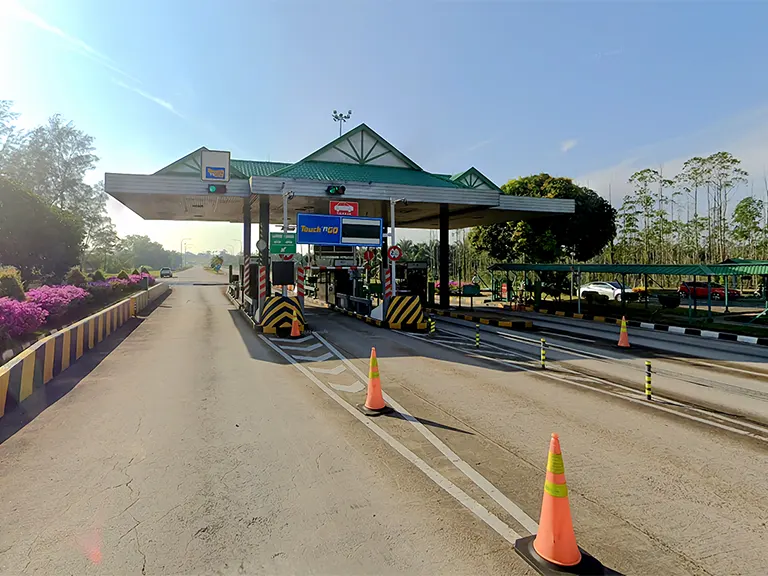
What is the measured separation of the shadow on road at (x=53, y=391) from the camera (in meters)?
6.64

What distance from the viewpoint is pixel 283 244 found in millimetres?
16891

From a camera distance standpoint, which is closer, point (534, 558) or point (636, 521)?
point (534, 558)

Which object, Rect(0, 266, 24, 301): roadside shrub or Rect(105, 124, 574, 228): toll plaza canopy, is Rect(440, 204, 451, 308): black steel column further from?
Rect(0, 266, 24, 301): roadside shrub

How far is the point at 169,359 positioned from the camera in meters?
11.5

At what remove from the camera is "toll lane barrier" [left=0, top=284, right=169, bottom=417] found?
7.23 meters

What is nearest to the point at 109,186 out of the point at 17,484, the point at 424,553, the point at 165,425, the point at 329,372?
the point at 329,372

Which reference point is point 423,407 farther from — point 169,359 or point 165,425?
point 169,359

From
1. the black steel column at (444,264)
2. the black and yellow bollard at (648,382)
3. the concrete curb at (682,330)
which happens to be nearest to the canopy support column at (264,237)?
the black steel column at (444,264)

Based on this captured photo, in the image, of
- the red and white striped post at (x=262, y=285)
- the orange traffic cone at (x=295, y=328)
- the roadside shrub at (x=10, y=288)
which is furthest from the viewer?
the red and white striped post at (x=262, y=285)

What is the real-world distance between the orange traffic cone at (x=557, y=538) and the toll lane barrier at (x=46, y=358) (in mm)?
7502

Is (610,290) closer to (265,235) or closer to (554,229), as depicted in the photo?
(554,229)

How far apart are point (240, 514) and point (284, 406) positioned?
10.9 feet

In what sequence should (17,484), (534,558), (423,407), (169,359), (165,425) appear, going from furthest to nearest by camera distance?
(169,359)
(423,407)
(165,425)
(17,484)
(534,558)

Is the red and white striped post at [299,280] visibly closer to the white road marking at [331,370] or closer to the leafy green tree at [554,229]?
the white road marking at [331,370]
